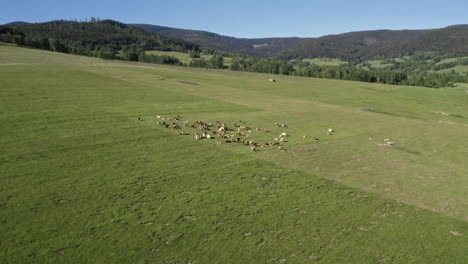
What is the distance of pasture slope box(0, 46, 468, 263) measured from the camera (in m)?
11.0

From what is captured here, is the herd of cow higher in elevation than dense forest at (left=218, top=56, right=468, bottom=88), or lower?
lower

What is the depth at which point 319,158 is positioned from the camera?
21.6 metres

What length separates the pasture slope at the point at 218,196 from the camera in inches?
432

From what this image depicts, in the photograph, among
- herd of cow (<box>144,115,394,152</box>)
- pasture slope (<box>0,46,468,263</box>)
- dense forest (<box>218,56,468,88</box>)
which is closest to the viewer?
pasture slope (<box>0,46,468,263</box>)

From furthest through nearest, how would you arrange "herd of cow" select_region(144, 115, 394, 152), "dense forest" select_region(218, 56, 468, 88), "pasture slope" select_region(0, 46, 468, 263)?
1. "dense forest" select_region(218, 56, 468, 88)
2. "herd of cow" select_region(144, 115, 394, 152)
3. "pasture slope" select_region(0, 46, 468, 263)

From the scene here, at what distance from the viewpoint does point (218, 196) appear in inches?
589

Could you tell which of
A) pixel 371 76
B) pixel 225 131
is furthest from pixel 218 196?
pixel 371 76

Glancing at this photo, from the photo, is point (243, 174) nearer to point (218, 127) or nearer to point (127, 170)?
point (127, 170)

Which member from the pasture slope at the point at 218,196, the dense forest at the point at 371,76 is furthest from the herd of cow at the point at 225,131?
the dense forest at the point at 371,76

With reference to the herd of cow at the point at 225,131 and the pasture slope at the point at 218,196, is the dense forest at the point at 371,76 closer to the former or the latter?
the pasture slope at the point at 218,196

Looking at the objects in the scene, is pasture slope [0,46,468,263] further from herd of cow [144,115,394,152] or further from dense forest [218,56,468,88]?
dense forest [218,56,468,88]

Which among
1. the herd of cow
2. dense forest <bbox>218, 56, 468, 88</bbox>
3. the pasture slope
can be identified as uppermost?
dense forest <bbox>218, 56, 468, 88</bbox>

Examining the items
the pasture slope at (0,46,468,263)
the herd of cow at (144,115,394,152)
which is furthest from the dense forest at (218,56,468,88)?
the herd of cow at (144,115,394,152)

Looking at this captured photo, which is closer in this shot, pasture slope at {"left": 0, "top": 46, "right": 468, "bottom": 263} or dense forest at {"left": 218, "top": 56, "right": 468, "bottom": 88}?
pasture slope at {"left": 0, "top": 46, "right": 468, "bottom": 263}
